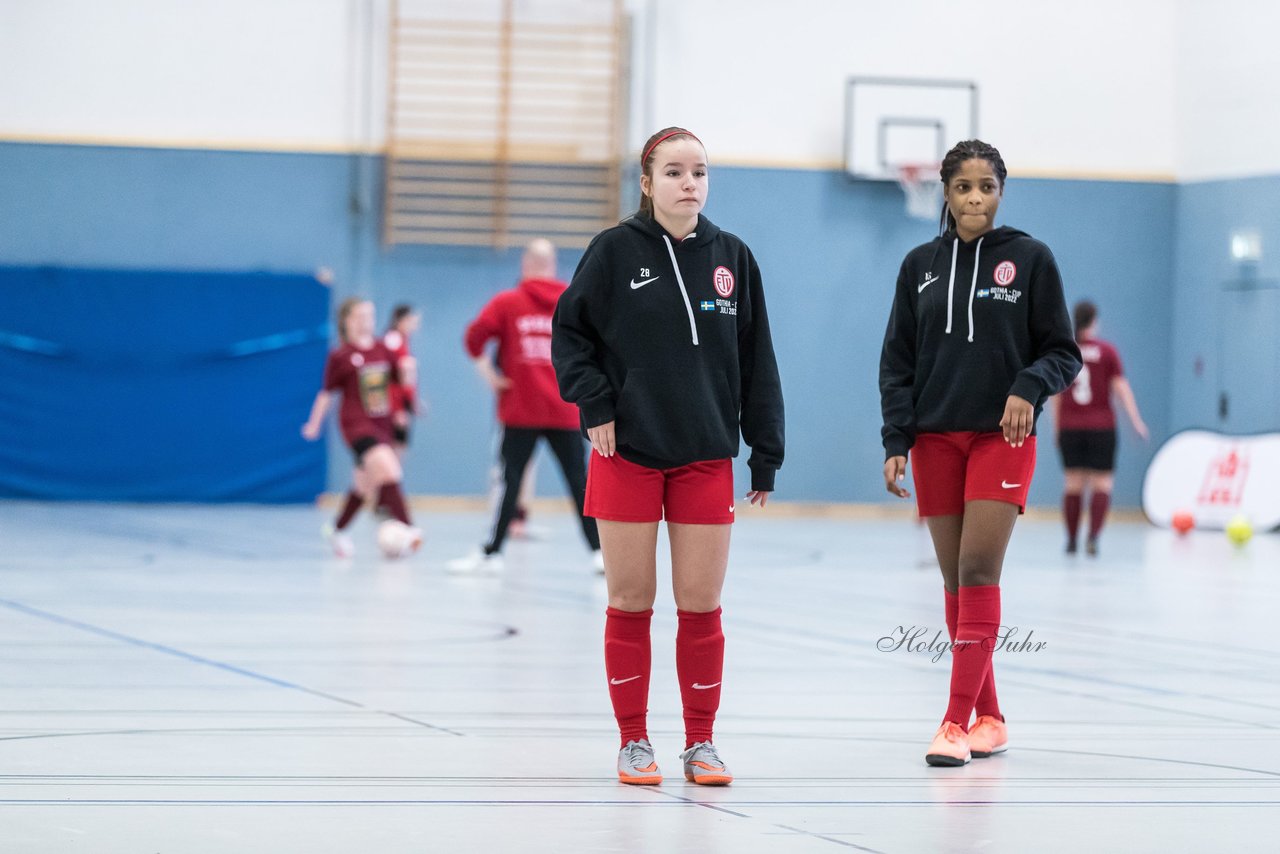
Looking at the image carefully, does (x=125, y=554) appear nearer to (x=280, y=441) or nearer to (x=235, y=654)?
(x=235, y=654)

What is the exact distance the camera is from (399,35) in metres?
15.9

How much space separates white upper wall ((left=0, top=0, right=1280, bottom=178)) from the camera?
15.6m

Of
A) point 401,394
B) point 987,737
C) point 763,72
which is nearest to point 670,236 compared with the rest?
point 987,737

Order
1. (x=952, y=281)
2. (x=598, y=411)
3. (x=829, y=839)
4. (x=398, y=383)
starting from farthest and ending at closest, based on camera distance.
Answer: (x=398, y=383) < (x=952, y=281) < (x=598, y=411) < (x=829, y=839)

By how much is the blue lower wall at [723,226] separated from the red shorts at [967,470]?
11.7m

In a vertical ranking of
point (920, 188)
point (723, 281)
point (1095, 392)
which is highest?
point (920, 188)

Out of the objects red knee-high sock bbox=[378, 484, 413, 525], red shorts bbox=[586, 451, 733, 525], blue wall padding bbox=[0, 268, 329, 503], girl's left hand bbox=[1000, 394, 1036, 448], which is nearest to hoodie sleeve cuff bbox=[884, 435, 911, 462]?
girl's left hand bbox=[1000, 394, 1036, 448]

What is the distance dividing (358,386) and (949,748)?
6.76 m

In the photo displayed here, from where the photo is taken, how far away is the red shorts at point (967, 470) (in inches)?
162

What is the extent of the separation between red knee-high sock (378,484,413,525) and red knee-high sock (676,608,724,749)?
6562mm

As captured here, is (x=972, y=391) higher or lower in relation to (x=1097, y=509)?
higher

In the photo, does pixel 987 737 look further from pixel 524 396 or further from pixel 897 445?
pixel 524 396

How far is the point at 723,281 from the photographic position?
3.85 metres

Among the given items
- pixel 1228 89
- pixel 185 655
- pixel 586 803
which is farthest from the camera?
pixel 1228 89
